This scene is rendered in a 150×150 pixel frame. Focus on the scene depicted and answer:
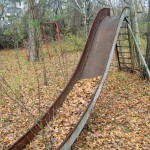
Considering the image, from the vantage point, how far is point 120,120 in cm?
575

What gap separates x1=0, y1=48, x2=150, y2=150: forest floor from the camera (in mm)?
4910

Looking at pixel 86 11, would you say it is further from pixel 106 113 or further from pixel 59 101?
pixel 59 101

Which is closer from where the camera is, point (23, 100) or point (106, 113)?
point (106, 113)

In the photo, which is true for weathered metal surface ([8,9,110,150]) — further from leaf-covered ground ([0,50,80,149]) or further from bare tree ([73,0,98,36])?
bare tree ([73,0,98,36])

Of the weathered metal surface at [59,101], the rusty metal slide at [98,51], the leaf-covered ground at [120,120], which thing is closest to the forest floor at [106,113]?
the leaf-covered ground at [120,120]

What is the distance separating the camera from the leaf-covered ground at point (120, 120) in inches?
190

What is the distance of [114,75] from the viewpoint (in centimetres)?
930

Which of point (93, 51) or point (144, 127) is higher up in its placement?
point (93, 51)

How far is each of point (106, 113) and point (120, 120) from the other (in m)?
0.46

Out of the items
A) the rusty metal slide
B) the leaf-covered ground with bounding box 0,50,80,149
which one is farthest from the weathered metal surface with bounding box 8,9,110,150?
the leaf-covered ground with bounding box 0,50,80,149

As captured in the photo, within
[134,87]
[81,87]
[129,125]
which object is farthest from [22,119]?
[134,87]

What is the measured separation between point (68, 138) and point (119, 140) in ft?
4.21

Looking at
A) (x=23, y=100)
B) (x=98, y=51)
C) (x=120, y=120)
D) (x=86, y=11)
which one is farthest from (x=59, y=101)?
(x=86, y=11)

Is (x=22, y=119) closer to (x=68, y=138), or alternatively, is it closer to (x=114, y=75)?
(x=68, y=138)
